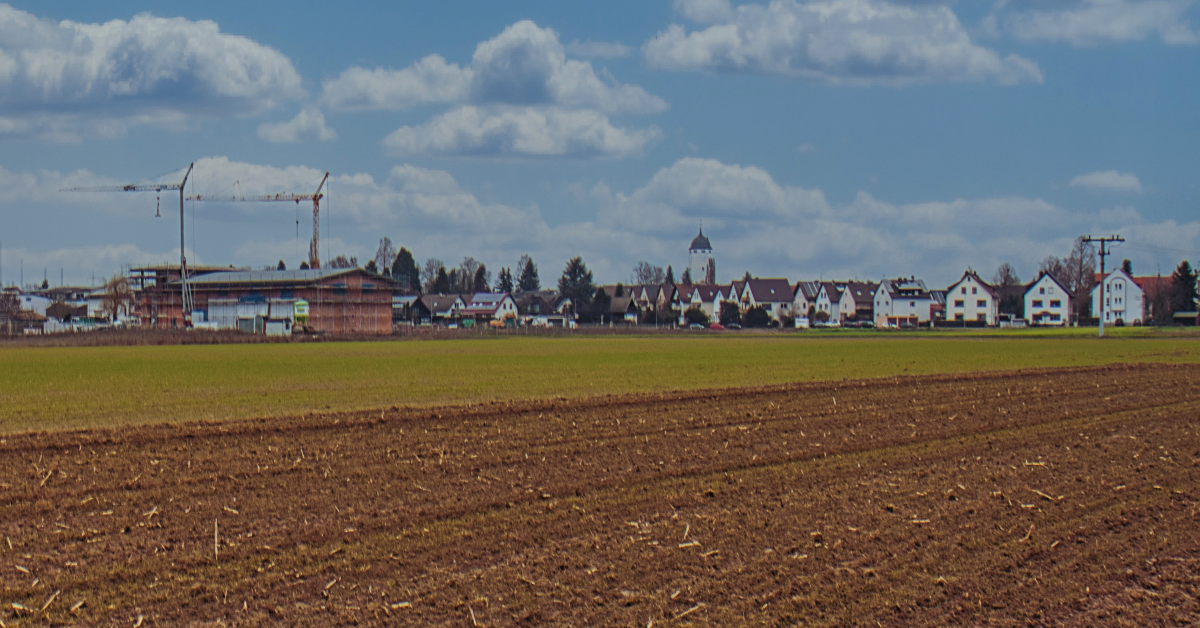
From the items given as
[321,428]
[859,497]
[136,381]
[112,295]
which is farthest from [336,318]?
[859,497]

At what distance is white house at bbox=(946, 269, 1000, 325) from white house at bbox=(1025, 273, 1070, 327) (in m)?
5.85

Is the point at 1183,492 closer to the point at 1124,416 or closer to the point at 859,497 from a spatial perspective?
the point at 859,497

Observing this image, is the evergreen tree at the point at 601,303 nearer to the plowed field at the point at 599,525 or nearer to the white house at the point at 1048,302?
the white house at the point at 1048,302

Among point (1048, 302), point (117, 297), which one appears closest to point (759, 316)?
point (1048, 302)

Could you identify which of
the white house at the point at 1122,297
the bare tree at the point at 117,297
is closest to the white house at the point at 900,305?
the white house at the point at 1122,297

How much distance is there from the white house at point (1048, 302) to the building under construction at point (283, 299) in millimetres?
98018

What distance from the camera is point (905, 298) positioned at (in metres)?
193

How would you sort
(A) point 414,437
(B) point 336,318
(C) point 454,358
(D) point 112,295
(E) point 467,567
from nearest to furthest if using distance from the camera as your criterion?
(E) point 467,567, (A) point 414,437, (C) point 454,358, (B) point 336,318, (D) point 112,295

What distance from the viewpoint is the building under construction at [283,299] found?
427ft

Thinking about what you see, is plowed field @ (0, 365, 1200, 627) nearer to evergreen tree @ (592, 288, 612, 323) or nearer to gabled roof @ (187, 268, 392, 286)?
gabled roof @ (187, 268, 392, 286)

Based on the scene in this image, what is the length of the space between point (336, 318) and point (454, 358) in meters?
80.7

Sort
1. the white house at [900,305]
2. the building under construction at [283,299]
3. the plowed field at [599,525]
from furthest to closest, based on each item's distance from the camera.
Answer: the white house at [900,305] < the building under construction at [283,299] < the plowed field at [599,525]

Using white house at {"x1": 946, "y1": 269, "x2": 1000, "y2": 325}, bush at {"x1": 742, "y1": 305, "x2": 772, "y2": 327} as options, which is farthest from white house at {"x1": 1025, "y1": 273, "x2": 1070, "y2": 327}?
bush at {"x1": 742, "y1": 305, "x2": 772, "y2": 327}

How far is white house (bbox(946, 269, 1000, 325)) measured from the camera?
178875mm
